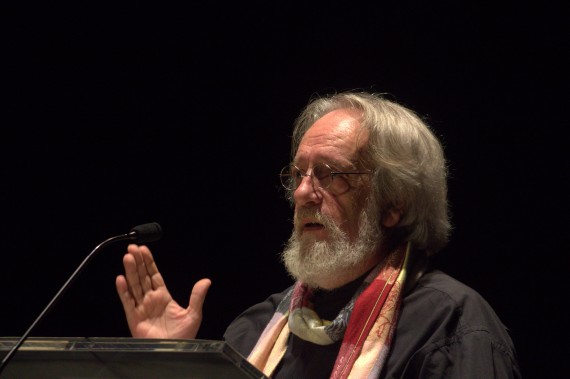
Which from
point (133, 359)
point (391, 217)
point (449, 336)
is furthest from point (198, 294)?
point (133, 359)

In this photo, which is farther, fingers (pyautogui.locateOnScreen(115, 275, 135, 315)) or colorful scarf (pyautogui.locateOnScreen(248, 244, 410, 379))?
fingers (pyautogui.locateOnScreen(115, 275, 135, 315))

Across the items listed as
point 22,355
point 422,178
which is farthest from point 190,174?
point 22,355

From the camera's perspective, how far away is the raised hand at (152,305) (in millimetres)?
2213

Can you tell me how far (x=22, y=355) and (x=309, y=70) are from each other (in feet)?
7.98

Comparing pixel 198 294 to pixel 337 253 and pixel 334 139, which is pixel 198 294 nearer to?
pixel 337 253

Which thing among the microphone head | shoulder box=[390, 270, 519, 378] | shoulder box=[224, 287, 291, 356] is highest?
the microphone head

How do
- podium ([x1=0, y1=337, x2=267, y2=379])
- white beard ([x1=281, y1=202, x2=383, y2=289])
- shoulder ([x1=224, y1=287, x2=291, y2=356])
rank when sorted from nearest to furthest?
podium ([x1=0, y1=337, x2=267, y2=379]) → white beard ([x1=281, y1=202, x2=383, y2=289]) → shoulder ([x1=224, y1=287, x2=291, y2=356])

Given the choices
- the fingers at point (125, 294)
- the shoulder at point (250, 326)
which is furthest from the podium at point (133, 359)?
the shoulder at point (250, 326)

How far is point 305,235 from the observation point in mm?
2389

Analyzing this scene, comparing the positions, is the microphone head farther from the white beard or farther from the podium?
the white beard

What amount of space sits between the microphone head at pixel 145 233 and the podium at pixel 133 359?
56cm

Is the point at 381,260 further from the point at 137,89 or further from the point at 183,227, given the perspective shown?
the point at 137,89

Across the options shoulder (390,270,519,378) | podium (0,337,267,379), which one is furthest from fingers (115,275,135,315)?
podium (0,337,267,379)

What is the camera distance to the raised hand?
7.26 ft
